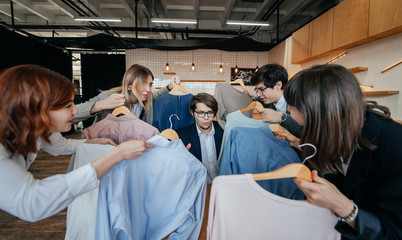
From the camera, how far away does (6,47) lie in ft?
17.2

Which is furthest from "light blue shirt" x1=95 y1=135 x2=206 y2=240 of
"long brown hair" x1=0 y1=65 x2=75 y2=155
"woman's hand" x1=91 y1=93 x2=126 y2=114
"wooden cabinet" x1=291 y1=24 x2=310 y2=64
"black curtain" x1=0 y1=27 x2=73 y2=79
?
"black curtain" x1=0 y1=27 x2=73 y2=79

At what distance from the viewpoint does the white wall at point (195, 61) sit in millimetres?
7195

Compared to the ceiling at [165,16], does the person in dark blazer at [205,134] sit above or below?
below

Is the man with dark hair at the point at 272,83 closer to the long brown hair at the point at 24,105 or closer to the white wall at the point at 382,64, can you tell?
the long brown hair at the point at 24,105

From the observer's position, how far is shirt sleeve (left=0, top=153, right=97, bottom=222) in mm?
759

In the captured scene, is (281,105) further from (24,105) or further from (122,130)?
(24,105)

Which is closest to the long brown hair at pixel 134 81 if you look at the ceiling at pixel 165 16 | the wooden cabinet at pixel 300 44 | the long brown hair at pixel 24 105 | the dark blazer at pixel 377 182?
the long brown hair at pixel 24 105

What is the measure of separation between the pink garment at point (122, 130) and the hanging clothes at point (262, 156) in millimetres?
586

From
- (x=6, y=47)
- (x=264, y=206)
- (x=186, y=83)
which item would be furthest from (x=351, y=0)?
(x=6, y=47)

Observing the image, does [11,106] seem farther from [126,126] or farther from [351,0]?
[351,0]

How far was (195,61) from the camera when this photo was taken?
7227mm

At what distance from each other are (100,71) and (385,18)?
9126 millimetres

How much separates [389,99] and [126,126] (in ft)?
12.2

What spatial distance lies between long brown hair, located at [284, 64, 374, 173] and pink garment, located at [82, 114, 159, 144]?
999 mm
